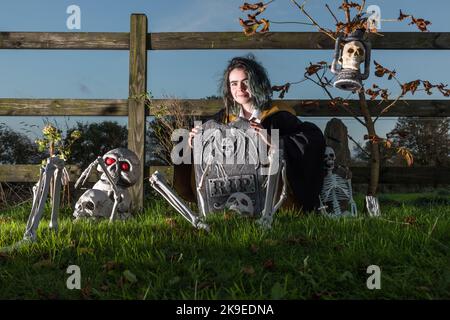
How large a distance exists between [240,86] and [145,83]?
6.79ft

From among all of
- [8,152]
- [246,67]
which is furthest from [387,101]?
[8,152]

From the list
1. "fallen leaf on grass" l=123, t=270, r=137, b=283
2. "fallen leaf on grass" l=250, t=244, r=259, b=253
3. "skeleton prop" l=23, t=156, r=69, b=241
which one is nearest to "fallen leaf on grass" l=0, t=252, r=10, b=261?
"skeleton prop" l=23, t=156, r=69, b=241

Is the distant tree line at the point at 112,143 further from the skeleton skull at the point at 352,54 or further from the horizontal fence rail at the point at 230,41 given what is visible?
the skeleton skull at the point at 352,54

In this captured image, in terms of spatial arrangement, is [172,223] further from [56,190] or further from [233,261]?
[233,261]

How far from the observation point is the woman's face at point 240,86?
17.8ft

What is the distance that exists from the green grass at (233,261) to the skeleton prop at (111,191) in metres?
0.70

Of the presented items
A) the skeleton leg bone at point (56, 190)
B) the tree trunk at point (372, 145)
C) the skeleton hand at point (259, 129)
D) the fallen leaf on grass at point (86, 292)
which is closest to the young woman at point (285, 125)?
the skeleton hand at point (259, 129)

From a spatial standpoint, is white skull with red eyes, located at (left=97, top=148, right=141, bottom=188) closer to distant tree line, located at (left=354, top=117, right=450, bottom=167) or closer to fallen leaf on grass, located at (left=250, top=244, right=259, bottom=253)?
fallen leaf on grass, located at (left=250, top=244, right=259, bottom=253)

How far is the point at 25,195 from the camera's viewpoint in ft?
26.9

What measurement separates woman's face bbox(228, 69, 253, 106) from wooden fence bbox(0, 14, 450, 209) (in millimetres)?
1541

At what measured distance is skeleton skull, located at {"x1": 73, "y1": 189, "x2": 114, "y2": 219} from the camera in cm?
537

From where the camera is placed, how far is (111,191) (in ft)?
18.1
